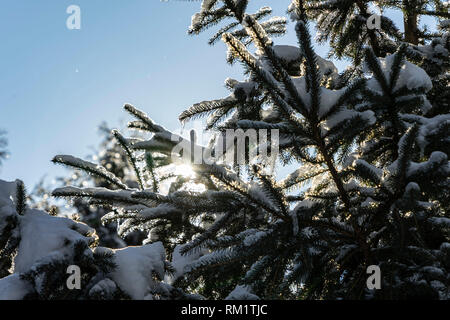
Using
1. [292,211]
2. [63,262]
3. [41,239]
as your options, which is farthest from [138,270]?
[292,211]

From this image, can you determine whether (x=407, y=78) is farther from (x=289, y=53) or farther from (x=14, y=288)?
(x=14, y=288)

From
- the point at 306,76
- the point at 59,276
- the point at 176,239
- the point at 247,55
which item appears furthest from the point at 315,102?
the point at 176,239

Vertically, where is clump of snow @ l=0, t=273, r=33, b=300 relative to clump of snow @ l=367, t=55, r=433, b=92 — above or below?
below

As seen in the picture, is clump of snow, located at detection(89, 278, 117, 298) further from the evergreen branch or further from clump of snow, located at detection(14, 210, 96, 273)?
the evergreen branch

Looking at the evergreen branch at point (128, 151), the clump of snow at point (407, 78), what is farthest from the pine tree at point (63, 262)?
the clump of snow at point (407, 78)

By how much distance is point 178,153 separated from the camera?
6.54ft

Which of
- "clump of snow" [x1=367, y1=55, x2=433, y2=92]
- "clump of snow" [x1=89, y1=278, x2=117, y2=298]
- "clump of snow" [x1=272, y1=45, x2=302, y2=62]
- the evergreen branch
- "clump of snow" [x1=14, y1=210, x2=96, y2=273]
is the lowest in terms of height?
"clump of snow" [x1=89, y1=278, x2=117, y2=298]

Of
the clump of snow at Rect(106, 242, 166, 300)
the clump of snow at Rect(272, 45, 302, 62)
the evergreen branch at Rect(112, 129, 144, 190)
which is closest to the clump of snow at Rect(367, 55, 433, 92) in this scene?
the clump of snow at Rect(272, 45, 302, 62)

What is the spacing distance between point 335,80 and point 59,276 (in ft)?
8.91

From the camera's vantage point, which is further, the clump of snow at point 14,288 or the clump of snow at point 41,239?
the clump of snow at point 41,239

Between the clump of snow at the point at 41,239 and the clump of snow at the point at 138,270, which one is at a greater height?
the clump of snow at the point at 41,239

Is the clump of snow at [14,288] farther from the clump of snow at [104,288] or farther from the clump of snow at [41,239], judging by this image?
the clump of snow at [104,288]

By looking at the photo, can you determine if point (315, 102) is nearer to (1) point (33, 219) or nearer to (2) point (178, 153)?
(2) point (178, 153)
